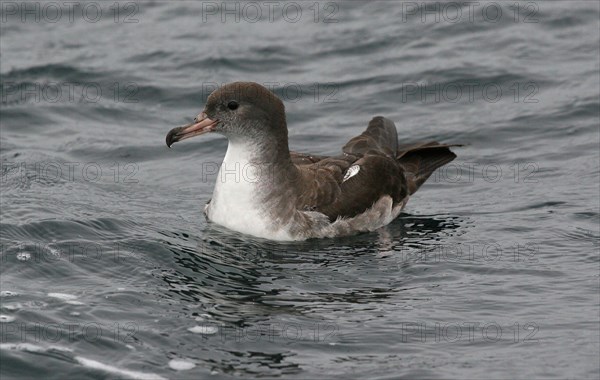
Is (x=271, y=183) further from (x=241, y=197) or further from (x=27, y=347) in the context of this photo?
(x=27, y=347)

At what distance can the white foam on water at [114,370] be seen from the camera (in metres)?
8.98

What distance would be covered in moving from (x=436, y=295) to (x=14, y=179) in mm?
5312

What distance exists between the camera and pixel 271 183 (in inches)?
485

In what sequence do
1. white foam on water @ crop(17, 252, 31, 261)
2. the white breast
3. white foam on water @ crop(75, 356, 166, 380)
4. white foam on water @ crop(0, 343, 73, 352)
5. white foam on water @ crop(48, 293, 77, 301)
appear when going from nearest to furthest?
1. white foam on water @ crop(75, 356, 166, 380)
2. white foam on water @ crop(0, 343, 73, 352)
3. white foam on water @ crop(48, 293, 77, 301)
4. white foam on water @ crop(17, 252, 31, 261)
5. the white breast

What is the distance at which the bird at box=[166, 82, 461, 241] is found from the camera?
40.1 ft

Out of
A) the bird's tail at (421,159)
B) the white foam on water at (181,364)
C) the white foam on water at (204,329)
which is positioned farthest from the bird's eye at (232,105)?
the white foam on water at (181,364)

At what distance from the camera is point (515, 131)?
16.3 m

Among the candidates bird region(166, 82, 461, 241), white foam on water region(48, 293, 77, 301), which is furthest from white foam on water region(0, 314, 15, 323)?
bird region(166, 82, 461, 241)

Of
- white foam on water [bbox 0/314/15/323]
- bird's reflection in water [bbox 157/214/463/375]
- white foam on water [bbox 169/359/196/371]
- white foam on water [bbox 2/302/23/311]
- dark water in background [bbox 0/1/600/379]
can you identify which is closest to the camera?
white foam on water [bbox 169/359/196/371]

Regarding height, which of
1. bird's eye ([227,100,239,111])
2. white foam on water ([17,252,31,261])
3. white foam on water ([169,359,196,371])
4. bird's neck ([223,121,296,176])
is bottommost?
white foam on water ([169,359,196,371])

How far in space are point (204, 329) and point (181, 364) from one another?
0.69m

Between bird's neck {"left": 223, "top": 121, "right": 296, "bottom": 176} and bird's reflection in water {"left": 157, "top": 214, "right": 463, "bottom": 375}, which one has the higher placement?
bird's neck {"left": 223, "top": 121, "right": 296, "bottom": 176}

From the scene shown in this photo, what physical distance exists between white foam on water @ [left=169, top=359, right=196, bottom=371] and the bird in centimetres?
306

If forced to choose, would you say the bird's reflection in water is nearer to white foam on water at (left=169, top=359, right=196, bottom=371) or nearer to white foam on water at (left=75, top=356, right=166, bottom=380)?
white foam on water at (left=169, top=359, right=196, bottom=371)
